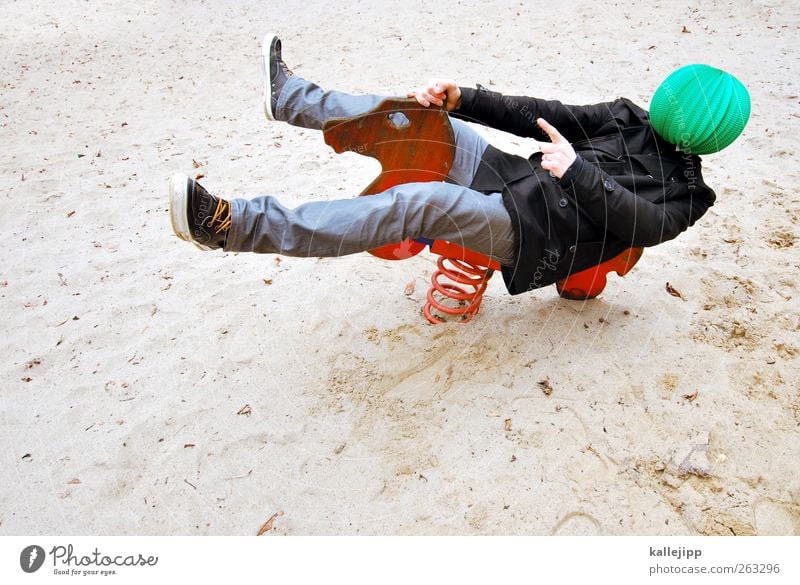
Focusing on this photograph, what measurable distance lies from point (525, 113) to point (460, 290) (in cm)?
80

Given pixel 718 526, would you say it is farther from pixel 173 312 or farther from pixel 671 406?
pixel 173 312

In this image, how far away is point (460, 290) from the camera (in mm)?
2748

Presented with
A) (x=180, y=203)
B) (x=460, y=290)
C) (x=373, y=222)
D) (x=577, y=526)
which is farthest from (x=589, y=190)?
(x=180, y=203)

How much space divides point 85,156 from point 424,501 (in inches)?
144

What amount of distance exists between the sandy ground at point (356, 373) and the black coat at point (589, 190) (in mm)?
479

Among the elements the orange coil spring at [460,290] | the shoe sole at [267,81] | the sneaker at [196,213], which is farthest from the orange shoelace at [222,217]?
the orange coil spring at [460,290]

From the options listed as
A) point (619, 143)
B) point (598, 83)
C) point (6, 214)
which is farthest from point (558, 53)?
point (6, 214)

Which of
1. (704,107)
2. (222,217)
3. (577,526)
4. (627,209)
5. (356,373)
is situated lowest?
(356,373)

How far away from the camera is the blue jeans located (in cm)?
199

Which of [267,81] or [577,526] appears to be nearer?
[577,526]

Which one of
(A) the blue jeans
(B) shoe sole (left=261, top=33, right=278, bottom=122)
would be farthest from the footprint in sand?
(B) shoe sole (left=261, top=33, right=278, bottom=122)

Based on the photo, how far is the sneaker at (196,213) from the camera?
1906 mm

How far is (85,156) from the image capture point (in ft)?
14.2

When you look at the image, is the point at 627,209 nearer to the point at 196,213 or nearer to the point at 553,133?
the point at 553,133
